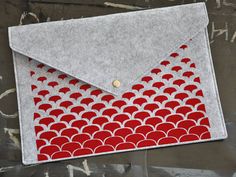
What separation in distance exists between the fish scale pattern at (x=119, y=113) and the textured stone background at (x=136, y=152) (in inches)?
0.8

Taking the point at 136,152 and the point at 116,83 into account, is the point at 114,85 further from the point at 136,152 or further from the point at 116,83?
the point at 136,152

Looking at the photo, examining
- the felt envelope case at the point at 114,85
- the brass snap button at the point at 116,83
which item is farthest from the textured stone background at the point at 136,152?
the brass snap button at the point at 116,83

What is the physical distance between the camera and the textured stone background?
2.37ft

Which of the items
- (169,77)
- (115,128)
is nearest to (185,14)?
(169,77)

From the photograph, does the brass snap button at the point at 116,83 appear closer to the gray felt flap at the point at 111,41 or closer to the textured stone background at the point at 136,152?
the gray felt flap at the point at 111,41

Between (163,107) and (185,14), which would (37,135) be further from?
(185,14)

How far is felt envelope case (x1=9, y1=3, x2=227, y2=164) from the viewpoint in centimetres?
72

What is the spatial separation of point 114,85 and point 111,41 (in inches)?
3.0

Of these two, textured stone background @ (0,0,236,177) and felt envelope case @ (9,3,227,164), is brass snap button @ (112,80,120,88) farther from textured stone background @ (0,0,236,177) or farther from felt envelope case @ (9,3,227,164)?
textured stone background @ (0,0,236,177)

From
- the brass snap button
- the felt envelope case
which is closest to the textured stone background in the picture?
the felt envelope case

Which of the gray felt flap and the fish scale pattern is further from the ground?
the gray felt flap

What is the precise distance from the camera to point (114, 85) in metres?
0.71

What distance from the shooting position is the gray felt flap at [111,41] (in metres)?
0.72

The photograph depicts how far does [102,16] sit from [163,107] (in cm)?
19
